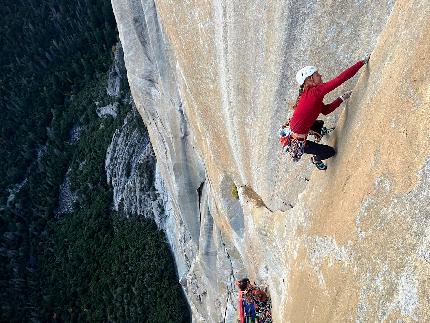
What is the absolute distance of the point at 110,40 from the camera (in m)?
52.2

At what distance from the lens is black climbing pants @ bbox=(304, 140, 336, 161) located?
771 centimetres

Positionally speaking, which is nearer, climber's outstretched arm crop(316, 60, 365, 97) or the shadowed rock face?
the shadowed rock face

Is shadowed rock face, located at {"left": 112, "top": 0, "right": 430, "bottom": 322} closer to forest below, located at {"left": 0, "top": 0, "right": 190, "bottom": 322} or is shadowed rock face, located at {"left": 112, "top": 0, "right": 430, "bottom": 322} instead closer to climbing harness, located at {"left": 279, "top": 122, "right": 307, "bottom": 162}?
climbing harness, located at {"left": 279, "top": 122, "right": 307, "bottom": 162}

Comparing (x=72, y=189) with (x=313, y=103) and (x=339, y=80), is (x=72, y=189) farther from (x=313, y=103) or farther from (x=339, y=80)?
(x=339, y=80)

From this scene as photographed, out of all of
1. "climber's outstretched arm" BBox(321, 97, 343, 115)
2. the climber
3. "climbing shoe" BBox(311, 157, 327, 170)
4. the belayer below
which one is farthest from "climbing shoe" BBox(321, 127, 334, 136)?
the climber

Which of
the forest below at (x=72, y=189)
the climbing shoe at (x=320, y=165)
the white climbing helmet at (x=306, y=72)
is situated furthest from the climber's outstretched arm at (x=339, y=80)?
the forest below at (x=72, y=189)

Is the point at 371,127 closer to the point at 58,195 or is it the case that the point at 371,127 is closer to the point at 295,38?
the point at 295,38

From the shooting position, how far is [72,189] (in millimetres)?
47344

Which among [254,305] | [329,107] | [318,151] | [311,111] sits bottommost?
[318,151]

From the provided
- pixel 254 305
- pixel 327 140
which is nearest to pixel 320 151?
pixel 327 140

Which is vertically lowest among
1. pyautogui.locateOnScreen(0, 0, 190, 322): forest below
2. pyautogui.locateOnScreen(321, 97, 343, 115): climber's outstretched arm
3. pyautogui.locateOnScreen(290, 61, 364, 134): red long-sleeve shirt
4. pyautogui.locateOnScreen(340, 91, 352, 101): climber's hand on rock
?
pyautogui.locateOnScreen(290, 61, 364, 134): red long-sleeve shirt

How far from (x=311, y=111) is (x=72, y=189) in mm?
43454

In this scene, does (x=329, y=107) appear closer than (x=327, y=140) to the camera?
Yes

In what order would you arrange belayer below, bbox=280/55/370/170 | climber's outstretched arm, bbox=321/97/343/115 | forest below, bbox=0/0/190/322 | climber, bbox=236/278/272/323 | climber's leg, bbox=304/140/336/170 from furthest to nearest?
forest below, bbox=0/0/190/322, climber, bbox=236/278/272/323, climber's leg, bbox=304/140/336/170, climber's outstretched arm, bbox=321/97/343/115, belayer below, bbox=280/55/370/170
